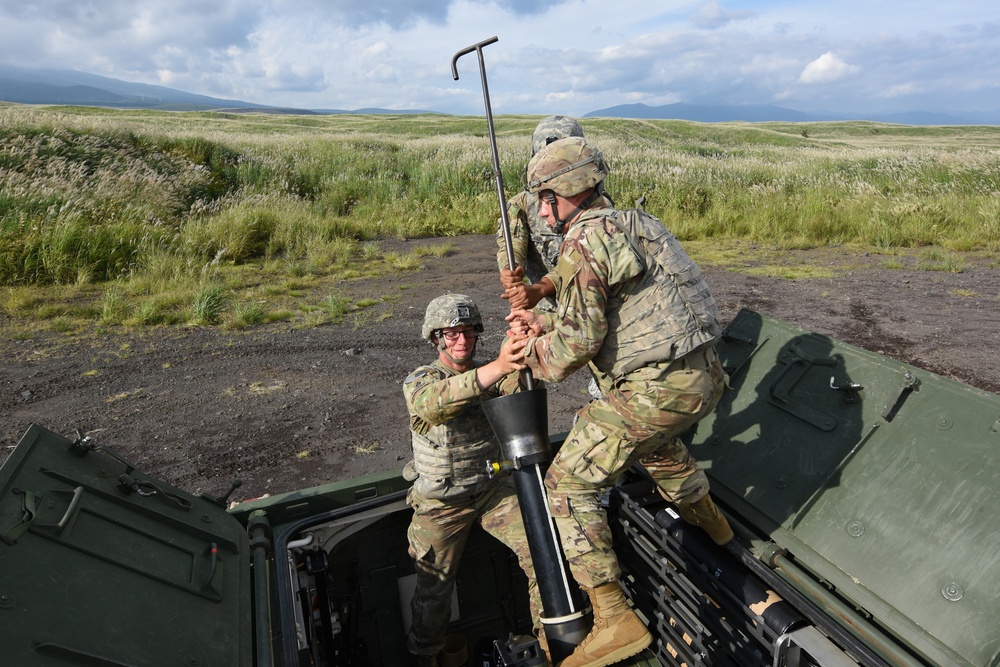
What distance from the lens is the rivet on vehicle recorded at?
2.26m

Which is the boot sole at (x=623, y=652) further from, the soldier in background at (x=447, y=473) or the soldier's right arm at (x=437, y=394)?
the soldier's right arm at (x=437, y=394)

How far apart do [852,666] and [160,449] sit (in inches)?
221

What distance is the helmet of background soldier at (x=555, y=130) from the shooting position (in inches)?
200

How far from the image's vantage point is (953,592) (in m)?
2.27

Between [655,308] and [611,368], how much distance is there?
0.31m

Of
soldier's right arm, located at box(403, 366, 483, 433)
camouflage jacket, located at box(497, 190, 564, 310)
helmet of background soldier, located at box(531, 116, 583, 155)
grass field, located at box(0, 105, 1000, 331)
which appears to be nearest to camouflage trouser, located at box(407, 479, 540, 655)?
soldier's right arm, located at box(403, 366, 483, 433)

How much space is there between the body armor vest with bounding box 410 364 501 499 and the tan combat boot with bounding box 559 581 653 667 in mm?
747

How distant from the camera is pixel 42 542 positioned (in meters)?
1.96

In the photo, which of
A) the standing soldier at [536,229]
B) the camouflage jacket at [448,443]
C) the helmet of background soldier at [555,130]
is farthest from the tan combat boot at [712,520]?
the helmet of background soldier at [555,130]

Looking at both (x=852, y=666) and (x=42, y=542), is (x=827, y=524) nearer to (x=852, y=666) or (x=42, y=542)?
(x=852, y=666)

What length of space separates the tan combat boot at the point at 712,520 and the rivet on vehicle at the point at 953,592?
0.79 m

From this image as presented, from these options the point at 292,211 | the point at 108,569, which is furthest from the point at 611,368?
the point at 292,211

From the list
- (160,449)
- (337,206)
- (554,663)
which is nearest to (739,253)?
(337,206)

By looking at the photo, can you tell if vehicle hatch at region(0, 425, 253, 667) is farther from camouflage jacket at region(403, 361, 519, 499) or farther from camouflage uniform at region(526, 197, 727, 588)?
camouflage uniform at region(526, 197, 727, 588)
